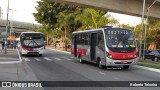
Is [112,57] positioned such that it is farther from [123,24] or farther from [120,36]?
[123,24]

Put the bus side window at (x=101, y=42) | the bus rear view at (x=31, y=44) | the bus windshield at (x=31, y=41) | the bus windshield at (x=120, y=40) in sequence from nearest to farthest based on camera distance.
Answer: the bus windshield at (x=120, y=40), the bus side window at (x=101, y=42), the bus rear view at (x=31, y=44), the bus windshield at (x=31, y=41)

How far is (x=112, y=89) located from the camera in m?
12.3

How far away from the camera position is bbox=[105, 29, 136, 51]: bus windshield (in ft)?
67.9

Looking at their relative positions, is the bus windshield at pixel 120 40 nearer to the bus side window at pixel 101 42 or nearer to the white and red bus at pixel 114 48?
the white and red bus at pixel 114 48

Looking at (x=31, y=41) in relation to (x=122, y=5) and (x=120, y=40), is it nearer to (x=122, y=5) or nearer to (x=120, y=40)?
(x=122, y=5)

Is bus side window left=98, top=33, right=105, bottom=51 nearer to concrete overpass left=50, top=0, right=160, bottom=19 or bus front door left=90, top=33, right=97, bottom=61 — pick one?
bus front door left=90, top=33, right=97, bottom=61

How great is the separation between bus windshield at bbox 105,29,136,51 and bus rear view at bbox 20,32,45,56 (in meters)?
17.8

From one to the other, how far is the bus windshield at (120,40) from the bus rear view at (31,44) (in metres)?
17.8

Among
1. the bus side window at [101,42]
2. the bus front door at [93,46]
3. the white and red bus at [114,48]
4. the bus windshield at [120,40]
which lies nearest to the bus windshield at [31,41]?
the bus front door at [93,46]

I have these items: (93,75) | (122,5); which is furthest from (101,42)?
(122,5)

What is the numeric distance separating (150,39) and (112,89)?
44.6 metres

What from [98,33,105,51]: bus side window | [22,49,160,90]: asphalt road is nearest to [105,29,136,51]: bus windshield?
[98,33,105,51]: bus side window

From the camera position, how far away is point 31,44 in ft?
123

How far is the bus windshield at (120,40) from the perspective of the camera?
20.7 m
